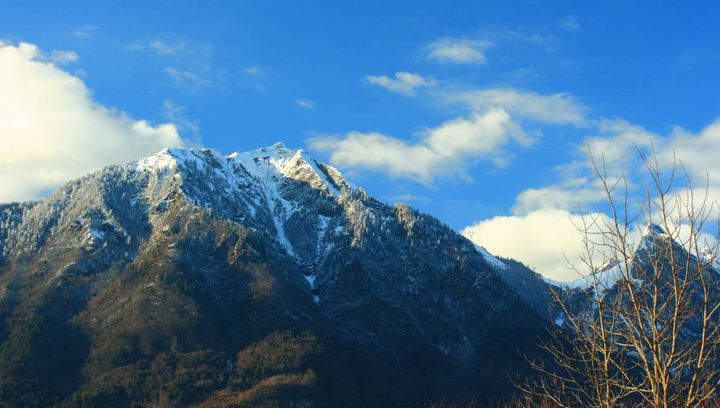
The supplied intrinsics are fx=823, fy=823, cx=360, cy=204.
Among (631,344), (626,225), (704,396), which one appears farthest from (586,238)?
(704,396)

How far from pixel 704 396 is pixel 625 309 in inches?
114

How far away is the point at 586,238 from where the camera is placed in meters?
22.5

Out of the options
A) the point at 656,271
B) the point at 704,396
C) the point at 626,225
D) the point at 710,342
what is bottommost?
the point at 704,396

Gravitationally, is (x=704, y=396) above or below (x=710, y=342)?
below

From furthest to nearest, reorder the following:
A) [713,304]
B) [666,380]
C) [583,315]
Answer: [583,315] < [713,304] < [666,380]

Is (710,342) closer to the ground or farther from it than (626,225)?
closer to the ground

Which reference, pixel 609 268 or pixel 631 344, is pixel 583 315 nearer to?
pixel 609 268

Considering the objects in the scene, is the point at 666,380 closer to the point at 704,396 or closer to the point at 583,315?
the point at 704,396

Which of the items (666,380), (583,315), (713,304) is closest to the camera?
(666,380)

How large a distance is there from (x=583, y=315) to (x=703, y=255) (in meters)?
4.43

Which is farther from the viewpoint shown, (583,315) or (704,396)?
(583,315)

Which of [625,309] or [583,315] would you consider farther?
[583,315]

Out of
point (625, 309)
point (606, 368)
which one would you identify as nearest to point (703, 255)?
point (625, 309)

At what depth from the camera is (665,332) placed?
66.9 feet
